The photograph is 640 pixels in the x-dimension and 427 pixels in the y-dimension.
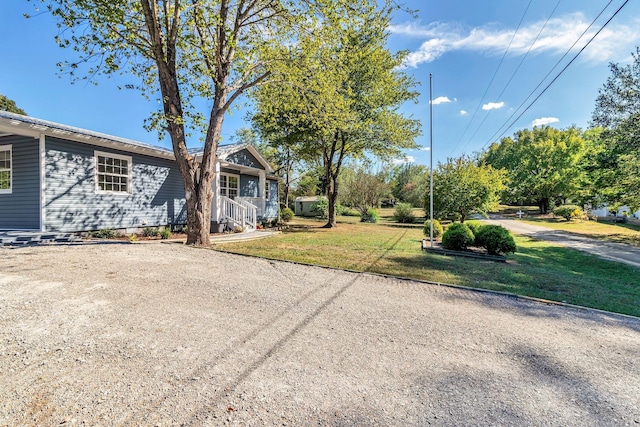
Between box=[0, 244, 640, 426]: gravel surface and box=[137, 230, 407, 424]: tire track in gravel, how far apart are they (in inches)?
0.6

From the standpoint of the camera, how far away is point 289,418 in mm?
1885

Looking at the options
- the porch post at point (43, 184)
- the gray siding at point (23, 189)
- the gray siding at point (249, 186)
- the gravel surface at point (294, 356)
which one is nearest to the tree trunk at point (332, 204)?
the gray siding at point (249, 186)

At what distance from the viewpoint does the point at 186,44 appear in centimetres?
903

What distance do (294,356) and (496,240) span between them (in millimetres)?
8308

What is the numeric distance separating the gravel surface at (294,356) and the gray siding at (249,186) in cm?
1102

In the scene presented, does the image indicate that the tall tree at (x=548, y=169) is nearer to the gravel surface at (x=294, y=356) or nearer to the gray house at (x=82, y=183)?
the gray house at (x=82, y=183)

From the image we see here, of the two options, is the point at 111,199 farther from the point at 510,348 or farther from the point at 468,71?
the point at 468,71

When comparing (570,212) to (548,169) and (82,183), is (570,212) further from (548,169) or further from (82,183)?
(82,183)

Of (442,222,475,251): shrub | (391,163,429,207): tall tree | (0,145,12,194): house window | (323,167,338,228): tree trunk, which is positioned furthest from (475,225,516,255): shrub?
(391,163,429,207): tall tree

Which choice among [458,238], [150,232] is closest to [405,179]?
[458,238]

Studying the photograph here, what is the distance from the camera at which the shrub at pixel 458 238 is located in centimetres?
934

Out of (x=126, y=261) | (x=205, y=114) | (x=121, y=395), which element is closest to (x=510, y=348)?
(x=121, y=395)

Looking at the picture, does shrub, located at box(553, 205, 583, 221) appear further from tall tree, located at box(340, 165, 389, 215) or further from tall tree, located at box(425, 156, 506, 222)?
tall tree, located at box(340, 165, 389, 215)

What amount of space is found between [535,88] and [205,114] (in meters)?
12.1
